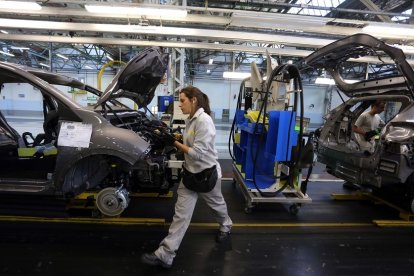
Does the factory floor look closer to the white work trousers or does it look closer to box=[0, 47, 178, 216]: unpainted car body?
the white work trousers

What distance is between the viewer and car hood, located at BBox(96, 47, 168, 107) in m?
2.80

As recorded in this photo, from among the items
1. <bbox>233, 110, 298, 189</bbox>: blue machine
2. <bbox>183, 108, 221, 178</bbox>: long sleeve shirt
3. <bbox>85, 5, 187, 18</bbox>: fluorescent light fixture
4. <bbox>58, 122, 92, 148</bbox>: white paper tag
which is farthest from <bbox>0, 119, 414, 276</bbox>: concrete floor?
<bbox>85, 5, 187, 18</bbox>: fluorescent light fixture

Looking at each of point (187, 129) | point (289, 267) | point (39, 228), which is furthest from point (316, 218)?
point (39, 228)

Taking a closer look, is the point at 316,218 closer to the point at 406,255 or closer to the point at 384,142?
the point at 406,255

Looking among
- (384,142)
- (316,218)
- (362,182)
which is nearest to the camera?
(384,142)

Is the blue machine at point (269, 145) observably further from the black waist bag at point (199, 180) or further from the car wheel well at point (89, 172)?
the car wheel well at point (89, 172)

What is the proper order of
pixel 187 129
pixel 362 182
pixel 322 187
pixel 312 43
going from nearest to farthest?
pixel 187 129, pixel 362 182, pixel 322 187, pixel 312 43

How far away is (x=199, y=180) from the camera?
238 centimetres

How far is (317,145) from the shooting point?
4.27m

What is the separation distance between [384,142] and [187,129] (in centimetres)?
232

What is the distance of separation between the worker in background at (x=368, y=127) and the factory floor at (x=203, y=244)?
118 centimetres

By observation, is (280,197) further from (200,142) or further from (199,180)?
(200,142)

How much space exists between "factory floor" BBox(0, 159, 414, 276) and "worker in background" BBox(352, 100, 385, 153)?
3.88 ft

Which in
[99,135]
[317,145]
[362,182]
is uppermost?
[99,135]
